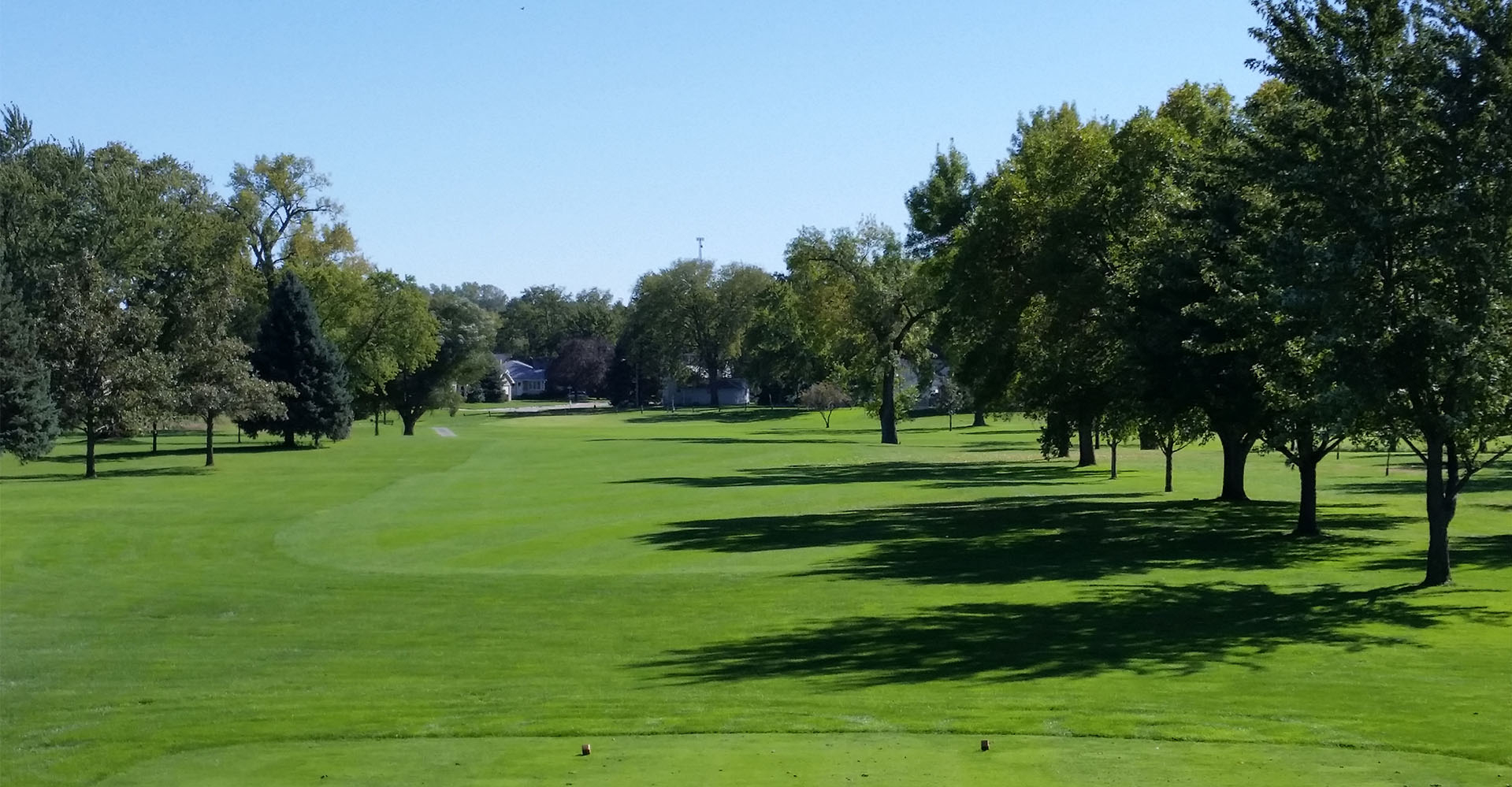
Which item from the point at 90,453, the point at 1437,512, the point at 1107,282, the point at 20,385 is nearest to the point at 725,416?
the point at 90,453

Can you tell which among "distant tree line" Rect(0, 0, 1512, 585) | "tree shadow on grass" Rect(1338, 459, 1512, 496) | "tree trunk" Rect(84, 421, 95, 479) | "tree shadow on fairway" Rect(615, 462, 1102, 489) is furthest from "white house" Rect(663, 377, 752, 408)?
"tree shadow on grass" Rect(1338, 459, 1512, 496)

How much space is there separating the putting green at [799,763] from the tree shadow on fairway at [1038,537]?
15.7 metres

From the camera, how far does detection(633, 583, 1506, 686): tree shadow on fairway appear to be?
18.8 m

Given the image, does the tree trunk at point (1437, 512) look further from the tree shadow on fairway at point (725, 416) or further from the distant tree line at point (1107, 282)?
the tree shadow on fairway at point (725, 416)

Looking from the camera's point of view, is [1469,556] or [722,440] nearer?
[1469,556]

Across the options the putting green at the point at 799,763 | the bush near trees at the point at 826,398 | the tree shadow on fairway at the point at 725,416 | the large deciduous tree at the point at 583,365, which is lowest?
the putting green at the point at 799,763

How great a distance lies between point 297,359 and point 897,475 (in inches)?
1562

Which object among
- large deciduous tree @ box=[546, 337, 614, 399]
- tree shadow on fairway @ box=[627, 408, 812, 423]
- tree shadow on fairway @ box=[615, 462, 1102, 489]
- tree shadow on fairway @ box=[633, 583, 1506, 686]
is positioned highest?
large deciduous tree @ box=[546, 337, 614, 399]

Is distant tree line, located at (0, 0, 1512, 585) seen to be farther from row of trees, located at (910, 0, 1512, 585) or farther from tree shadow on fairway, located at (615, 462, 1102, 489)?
tree shadow on fairway, located at (615, 462, 1102, 489)

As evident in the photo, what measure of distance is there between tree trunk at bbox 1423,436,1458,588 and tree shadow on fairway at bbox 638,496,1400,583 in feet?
14.6

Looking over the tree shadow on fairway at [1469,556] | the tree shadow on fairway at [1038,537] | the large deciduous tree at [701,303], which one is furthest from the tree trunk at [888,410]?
the large deciduous tree at [701,303]

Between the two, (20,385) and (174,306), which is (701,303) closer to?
(174,306)

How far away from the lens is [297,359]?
85000mm

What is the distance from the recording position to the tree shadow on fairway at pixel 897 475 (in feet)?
191
